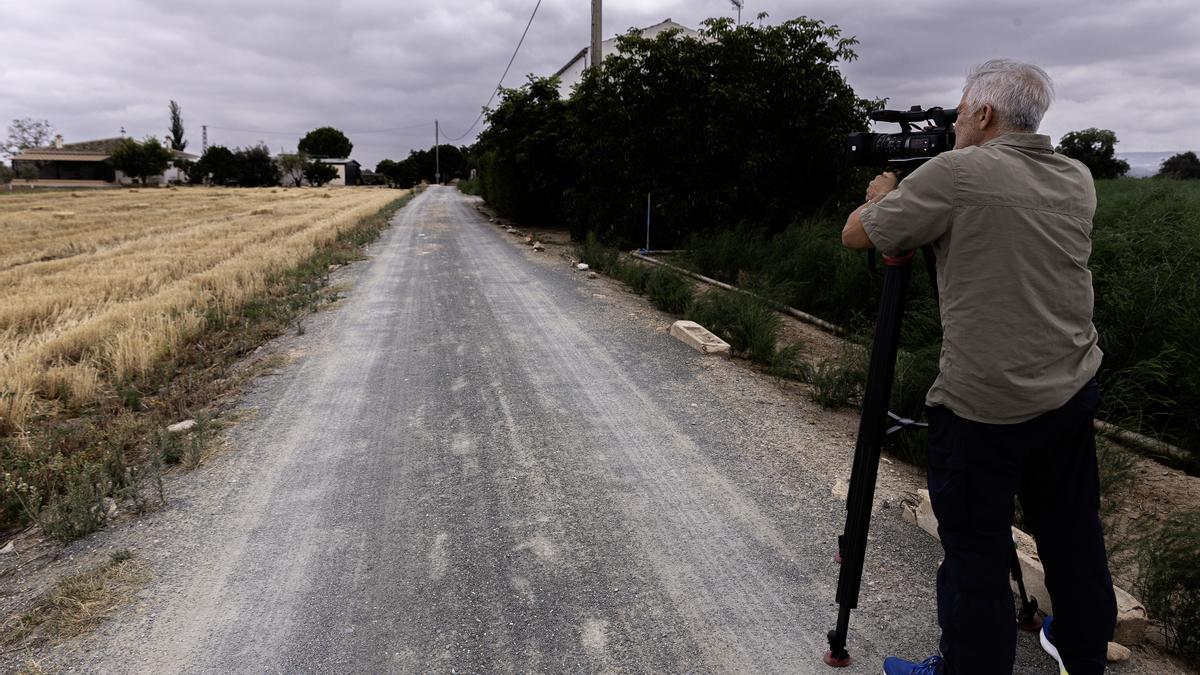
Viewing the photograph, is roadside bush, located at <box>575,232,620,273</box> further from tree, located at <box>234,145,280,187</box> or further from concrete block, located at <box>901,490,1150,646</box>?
tree, located at <box>234,145,280,187</box>

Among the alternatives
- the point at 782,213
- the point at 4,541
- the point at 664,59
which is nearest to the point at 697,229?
the point at 782,213

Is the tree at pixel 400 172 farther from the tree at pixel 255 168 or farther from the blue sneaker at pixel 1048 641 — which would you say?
the blue sneaker at pixel 1048 641

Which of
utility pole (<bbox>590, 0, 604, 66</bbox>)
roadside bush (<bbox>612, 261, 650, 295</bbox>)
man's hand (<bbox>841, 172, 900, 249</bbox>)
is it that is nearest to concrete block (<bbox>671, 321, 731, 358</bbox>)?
roadside bush (<bbox>612, 261, 650, 295</bbox>)

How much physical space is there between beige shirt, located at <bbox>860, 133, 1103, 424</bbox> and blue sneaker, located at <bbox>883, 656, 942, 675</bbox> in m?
0.83

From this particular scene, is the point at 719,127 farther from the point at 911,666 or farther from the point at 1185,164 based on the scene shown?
the point at 1185,164

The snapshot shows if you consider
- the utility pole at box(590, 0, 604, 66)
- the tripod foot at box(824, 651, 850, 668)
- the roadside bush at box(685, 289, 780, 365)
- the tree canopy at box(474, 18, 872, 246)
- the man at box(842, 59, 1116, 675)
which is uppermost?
the utility pole at box(590, 0, 604, 66)

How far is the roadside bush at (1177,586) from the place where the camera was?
2.50 m

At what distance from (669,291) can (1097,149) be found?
37824mm

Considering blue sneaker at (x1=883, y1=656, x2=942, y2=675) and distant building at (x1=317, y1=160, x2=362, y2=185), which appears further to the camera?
distant building at (x1=317, y1=160, x2=362, y2=185)

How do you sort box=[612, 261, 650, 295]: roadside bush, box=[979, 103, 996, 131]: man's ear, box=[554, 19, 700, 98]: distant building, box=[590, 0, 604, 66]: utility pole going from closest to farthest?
box=[979, 103, 996, 131]: man's ear, box=[612, 261, 650, 295]: roadside bush, box=[590, 0, 604, 66]: utility pole, box=[554, 19, 700, 98]: distant building

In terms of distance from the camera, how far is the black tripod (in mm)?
2125

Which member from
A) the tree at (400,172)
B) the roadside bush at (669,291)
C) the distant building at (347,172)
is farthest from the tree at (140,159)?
the roadside bush at (669,291)

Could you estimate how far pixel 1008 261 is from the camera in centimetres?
190

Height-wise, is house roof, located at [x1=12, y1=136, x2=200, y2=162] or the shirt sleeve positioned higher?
house roof, located at [x1=12, y1=136, x2=200, y2=162]
